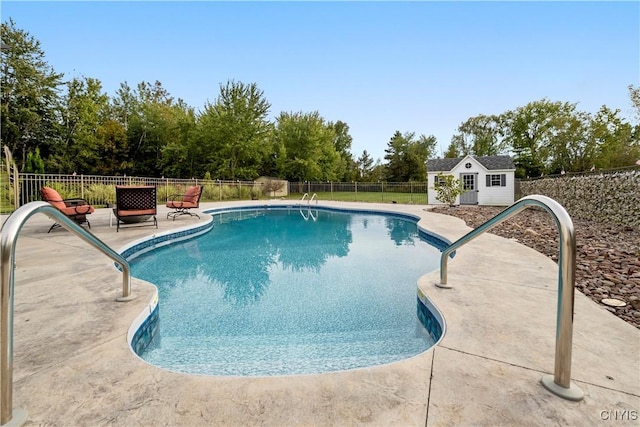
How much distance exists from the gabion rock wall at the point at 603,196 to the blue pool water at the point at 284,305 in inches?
223

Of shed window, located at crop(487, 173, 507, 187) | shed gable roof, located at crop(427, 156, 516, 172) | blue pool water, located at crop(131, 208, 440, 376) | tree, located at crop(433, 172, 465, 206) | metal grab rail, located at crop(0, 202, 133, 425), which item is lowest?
blue pool water, located at crop(131, 208, 440, 376)

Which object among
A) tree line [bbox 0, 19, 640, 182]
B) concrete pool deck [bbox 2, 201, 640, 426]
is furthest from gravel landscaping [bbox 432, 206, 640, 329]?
tree line [bbox 0, 19, 640, 182]

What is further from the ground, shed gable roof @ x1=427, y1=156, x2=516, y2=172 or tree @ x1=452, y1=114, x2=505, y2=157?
tree @ x1=452, y1=114, x2=505, y2=157

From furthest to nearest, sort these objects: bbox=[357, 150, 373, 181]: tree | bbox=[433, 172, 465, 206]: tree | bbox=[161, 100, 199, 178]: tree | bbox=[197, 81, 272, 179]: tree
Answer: bbox=[357, 150, 373, 181]: tree, bbox=[161, 100, 199, 178]: tree, bbox=[197, 81, 272, 179]: tree, bbox=[433, 172, 465, 206]: tree

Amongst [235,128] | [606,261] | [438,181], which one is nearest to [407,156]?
[438,181]

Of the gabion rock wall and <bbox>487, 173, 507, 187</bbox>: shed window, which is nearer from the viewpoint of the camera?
the gabion rock wall

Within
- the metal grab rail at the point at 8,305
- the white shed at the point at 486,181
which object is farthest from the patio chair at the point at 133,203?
the white shed at the point at 486,181

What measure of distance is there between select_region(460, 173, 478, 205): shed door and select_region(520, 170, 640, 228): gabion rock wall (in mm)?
5565

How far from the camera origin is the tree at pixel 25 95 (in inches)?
869

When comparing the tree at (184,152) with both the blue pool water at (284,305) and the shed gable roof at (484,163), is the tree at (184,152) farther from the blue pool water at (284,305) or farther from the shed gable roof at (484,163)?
the blue pool water at (284,305)

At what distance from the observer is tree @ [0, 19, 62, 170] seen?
2206cm

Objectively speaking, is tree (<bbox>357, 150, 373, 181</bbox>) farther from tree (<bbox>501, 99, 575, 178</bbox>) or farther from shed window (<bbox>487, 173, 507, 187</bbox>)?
shed window (<bbox>487, 173, 507, 187</bbox>)

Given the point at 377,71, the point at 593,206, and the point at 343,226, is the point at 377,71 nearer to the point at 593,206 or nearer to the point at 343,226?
the point at 343,226

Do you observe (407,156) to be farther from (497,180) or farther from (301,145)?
(497,180)
